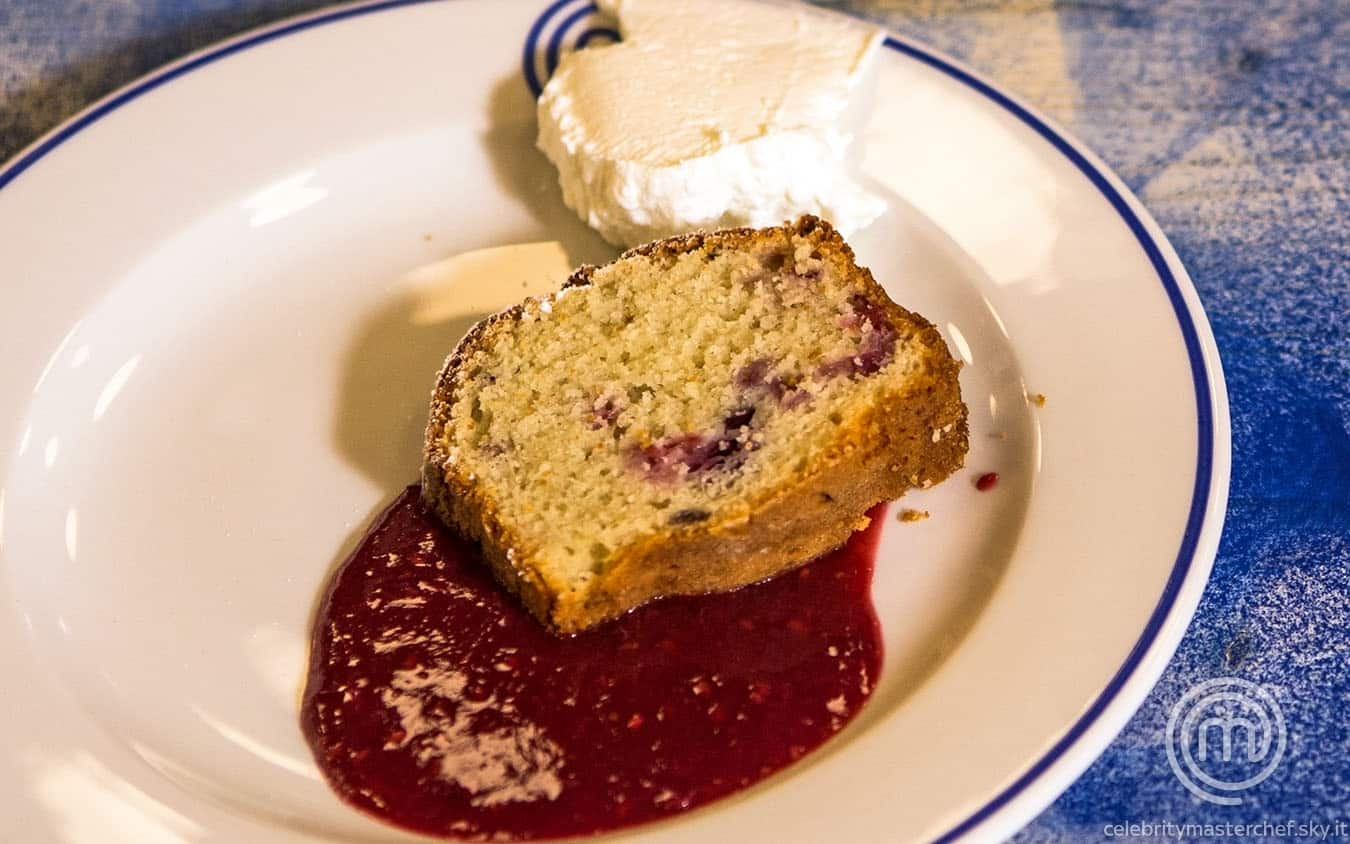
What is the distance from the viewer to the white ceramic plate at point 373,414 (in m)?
2.31

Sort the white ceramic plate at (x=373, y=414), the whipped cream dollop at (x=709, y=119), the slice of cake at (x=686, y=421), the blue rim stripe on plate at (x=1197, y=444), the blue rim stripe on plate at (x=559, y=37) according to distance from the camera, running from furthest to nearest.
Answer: the blue rim stripe on plate at (x=559, y=37) → the whipped cream dollop at (x=709, y=119) → the slice of cake at (x=686, y=421) → the white ceramic plate at (x=373, y=414) → the blue rim stripe on plate at (x=1197, y=444)

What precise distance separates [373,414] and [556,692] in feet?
3.24

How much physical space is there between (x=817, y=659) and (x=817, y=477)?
0.39 m

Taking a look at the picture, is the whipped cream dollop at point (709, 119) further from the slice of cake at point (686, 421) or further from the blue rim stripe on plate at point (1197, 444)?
the blue rim stripe on plate at point (1197, 444)

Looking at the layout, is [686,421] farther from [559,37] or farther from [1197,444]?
[559,37]

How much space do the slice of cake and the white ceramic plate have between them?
0.84 feet

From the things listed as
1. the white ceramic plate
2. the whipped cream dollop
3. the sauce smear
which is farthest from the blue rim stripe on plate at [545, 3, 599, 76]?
the sauce smear

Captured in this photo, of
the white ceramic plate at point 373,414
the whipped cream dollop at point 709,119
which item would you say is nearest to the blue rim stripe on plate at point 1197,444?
the white ceramic plate at point 373,414

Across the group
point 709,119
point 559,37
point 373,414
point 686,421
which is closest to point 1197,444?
point 686,421

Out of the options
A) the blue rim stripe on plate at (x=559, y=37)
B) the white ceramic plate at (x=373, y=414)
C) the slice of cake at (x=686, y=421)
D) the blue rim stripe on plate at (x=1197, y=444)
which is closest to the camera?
→ the blue rim stripe on plate at (x=1197, y=444)

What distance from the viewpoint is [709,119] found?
10.6 feet

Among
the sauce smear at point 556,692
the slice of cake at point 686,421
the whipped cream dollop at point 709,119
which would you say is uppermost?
the whipped cream dollop at point 709,119

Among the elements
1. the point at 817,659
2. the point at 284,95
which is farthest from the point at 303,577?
the point at 284,95

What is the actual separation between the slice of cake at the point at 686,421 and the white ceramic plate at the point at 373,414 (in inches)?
10.0
